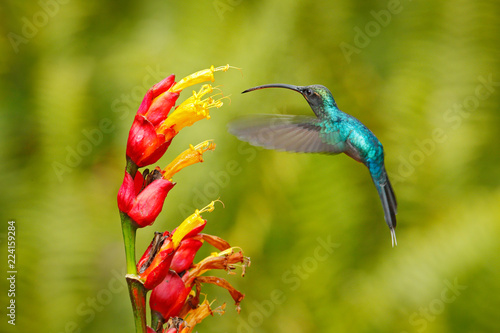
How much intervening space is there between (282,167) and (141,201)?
59.5 inches

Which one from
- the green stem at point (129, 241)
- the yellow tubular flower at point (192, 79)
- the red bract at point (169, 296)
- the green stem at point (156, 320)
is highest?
the yellow tubular flower at point (192, 79)

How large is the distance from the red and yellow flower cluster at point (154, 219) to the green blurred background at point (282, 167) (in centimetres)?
113

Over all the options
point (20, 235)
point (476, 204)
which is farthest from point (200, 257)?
point (476, 204)

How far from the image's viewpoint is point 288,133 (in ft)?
4.37

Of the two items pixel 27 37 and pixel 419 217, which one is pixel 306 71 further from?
pixel 27 37

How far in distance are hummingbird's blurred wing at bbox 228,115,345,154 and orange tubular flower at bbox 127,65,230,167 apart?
0.13m

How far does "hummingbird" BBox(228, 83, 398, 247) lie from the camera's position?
4.09 feet

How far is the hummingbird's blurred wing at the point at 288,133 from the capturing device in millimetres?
1210

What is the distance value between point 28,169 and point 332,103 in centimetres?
212

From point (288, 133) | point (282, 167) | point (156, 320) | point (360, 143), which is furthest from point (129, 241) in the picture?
point (282, 167)

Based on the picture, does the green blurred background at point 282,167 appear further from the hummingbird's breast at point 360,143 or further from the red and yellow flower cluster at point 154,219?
the red and yellow flower cluster at point 154,219

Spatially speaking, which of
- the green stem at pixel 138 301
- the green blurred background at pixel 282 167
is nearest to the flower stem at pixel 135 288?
the green stem at pixel 138 301

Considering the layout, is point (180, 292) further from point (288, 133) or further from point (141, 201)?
point (288, 133)

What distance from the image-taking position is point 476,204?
2.14 m
